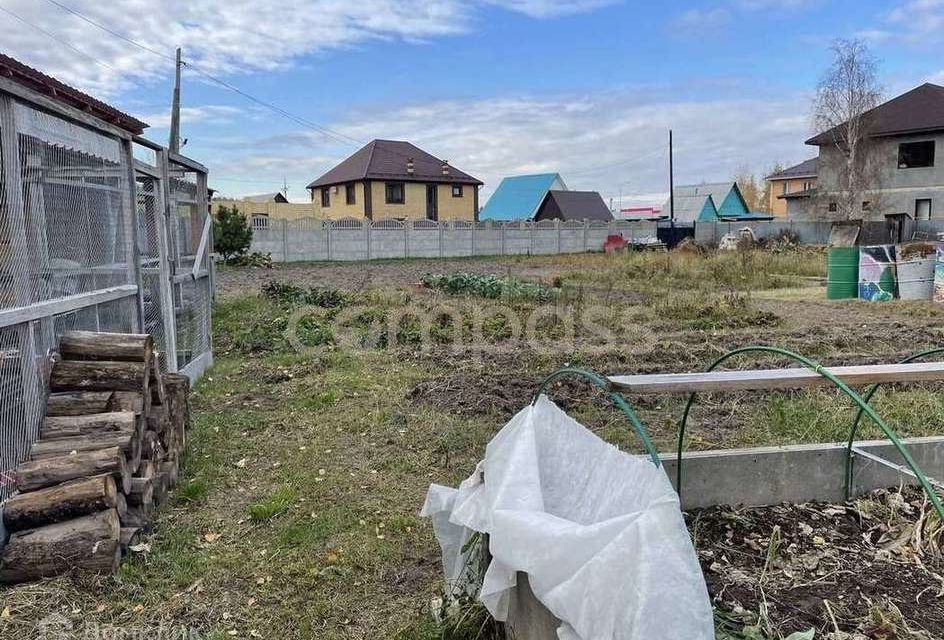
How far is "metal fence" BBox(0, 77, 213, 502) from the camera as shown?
3041 mm

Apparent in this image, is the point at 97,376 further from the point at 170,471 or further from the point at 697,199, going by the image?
the point at 697,199

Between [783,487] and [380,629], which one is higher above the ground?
[783,487]

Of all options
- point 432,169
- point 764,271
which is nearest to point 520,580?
point 764,271

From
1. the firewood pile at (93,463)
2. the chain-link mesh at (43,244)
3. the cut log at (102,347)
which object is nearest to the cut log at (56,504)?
the firewood pile at (93,463)

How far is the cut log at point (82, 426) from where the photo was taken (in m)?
3.23

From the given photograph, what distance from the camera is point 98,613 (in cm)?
261

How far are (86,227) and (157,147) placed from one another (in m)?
2.15

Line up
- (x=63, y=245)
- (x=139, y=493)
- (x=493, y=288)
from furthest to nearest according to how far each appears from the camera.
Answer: (x=493, y=288) → (x=63, y=245) → (x=139, y=493)

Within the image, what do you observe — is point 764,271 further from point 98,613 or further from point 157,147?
point 98,613

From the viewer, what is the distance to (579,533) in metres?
1.71

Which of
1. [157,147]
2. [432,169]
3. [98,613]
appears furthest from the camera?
[432,169]

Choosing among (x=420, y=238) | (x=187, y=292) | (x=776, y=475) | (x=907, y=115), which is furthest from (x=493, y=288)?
(x=907, y=115)

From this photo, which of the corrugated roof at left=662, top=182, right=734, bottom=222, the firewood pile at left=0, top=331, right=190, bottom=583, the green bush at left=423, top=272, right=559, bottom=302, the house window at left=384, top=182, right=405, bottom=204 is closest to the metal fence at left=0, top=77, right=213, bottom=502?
the firewood pile at left=0, top=331, right=190, bottom=583

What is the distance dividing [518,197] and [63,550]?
4863cm
